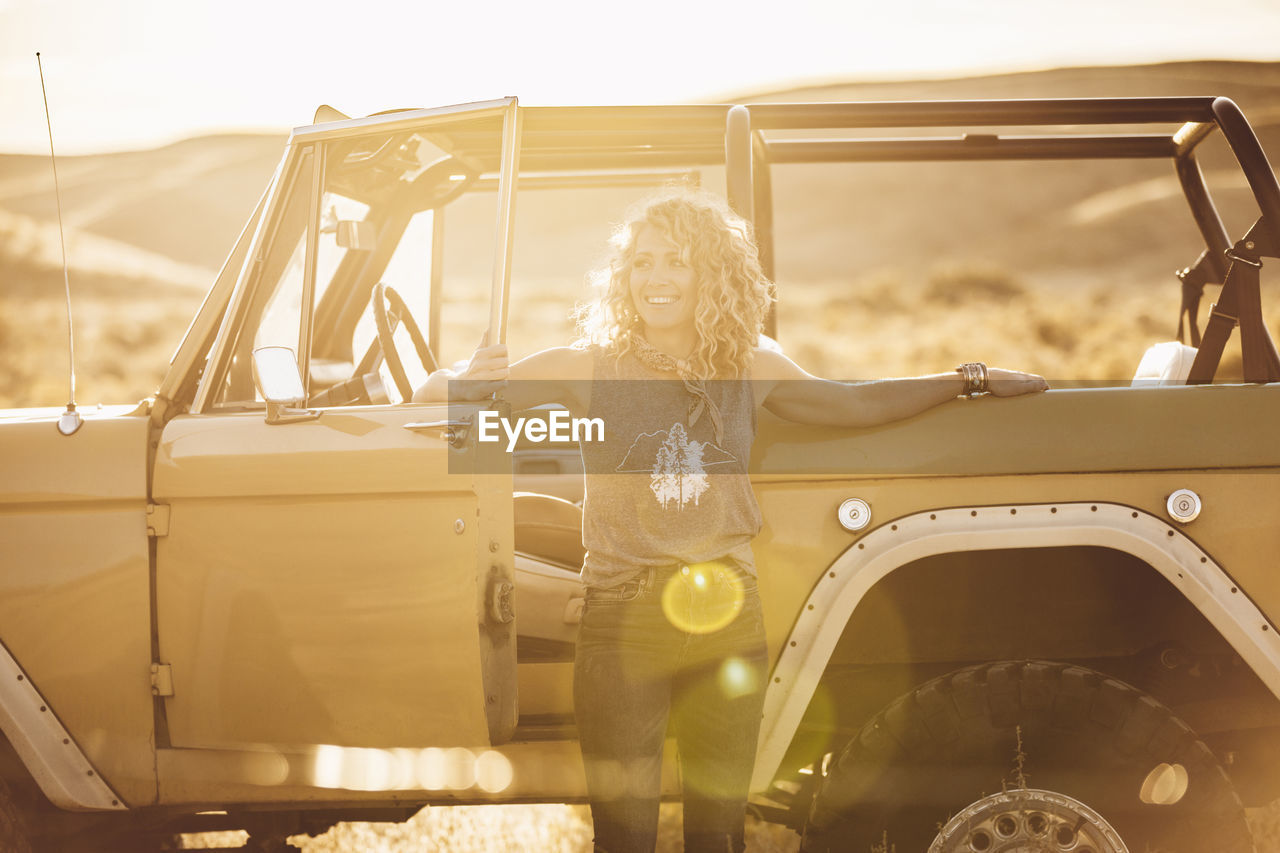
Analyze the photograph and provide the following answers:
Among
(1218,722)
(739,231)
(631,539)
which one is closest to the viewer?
(631,539)

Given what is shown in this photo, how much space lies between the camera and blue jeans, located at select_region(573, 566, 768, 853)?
2.24 m

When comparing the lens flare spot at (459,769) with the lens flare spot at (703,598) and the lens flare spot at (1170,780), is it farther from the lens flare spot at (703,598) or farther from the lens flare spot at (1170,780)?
the lens flare spot at (1170,780)

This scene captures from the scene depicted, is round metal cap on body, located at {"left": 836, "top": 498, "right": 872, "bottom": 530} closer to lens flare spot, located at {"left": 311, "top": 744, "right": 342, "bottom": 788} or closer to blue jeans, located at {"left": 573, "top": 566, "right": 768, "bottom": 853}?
blue jeans, located at {"left": 573, "top": 566, "right": 768, "bottom": 853}

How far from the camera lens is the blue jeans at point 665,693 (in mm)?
2236

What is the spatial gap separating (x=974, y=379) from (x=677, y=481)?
0.72m

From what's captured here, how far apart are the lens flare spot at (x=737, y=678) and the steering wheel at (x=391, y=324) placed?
5.22ft

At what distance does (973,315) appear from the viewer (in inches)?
1451

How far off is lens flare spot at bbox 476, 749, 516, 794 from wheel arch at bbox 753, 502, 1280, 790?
2.10 feet

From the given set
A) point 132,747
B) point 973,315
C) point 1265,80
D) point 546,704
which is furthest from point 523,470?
point 1265,80

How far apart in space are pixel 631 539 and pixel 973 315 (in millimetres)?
36609

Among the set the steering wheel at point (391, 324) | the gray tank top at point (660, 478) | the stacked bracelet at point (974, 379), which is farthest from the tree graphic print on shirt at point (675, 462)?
the steering wheel at point (391, 324)

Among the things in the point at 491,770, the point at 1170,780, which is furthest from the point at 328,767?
the point at 1170,780

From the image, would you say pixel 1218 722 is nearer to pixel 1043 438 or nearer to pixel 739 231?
pixel 1043 438

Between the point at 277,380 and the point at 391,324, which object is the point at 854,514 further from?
the point at 391,324
